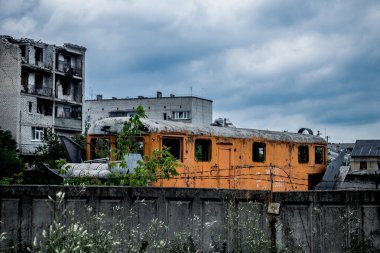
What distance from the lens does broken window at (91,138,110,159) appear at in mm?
14016

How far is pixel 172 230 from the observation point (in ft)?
22.3

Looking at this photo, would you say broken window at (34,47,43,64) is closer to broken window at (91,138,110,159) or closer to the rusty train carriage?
the rusty train carriage

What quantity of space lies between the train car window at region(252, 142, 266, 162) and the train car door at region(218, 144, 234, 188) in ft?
3.92

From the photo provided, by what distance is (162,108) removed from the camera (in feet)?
188

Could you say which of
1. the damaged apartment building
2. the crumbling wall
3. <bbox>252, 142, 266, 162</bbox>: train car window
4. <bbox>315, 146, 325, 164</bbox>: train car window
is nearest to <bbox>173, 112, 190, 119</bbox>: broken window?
the damaged apartment building

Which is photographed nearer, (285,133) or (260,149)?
(260,149)

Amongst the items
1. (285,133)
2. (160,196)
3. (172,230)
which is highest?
(285,133)

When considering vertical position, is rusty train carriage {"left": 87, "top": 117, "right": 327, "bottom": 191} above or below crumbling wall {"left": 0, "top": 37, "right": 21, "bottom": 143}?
below

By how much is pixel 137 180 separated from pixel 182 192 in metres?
3.47

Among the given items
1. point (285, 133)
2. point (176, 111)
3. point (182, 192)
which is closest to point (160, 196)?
point (182, 192)

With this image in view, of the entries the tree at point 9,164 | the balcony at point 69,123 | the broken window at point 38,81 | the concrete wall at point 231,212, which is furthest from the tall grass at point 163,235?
the balcony at point 69,123

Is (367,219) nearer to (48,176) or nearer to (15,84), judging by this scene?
(48,176)

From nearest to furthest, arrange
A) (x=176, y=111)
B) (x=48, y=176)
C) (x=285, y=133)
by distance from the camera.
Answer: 1. (x=48, y=176)
2. (x=285, y=133)
3. (x=176, y=111)

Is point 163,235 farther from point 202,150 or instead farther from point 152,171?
point 202,150
